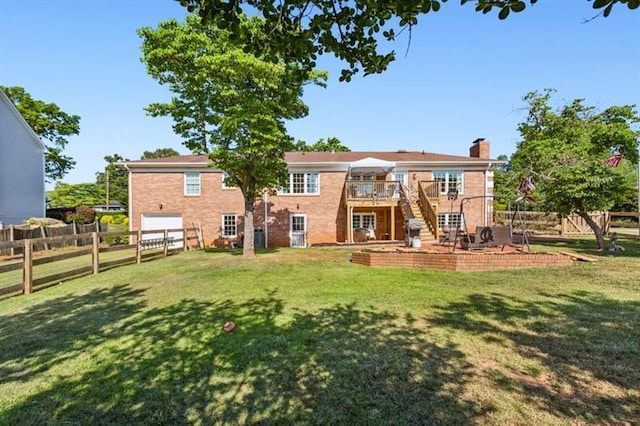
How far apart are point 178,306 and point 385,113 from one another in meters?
15.2

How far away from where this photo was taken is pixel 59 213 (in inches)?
1071

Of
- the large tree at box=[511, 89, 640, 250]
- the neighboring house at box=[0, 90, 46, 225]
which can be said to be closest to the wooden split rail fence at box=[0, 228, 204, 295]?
the neighboring house at box=[0, 90, 46, 225]

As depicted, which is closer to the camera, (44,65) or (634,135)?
(44,65)

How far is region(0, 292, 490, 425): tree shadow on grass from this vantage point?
2668 millimetres

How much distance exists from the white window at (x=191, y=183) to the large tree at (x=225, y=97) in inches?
271

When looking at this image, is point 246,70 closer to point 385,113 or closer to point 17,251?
point 385,113

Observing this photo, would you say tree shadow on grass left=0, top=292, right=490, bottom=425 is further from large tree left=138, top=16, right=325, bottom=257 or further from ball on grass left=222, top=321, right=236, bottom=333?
large tree left=138, top=16, right=325, bottom=257

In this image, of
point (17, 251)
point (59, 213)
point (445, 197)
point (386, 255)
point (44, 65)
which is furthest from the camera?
point (59, 213)

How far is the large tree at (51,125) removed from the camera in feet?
88.7

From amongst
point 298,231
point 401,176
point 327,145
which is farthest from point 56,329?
point 327,145

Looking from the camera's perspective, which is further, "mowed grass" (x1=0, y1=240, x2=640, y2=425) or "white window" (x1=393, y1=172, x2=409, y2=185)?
"white window" (x1=393, y1=172, x2=409, y2=185)

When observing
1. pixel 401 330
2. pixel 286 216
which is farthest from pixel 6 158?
pixel 401 330

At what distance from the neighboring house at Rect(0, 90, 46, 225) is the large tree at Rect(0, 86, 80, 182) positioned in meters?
5.56

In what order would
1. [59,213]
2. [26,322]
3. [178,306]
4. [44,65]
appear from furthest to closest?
1. [59,213]
2. [44,65]
3. [178,306]
4. [26,322]
